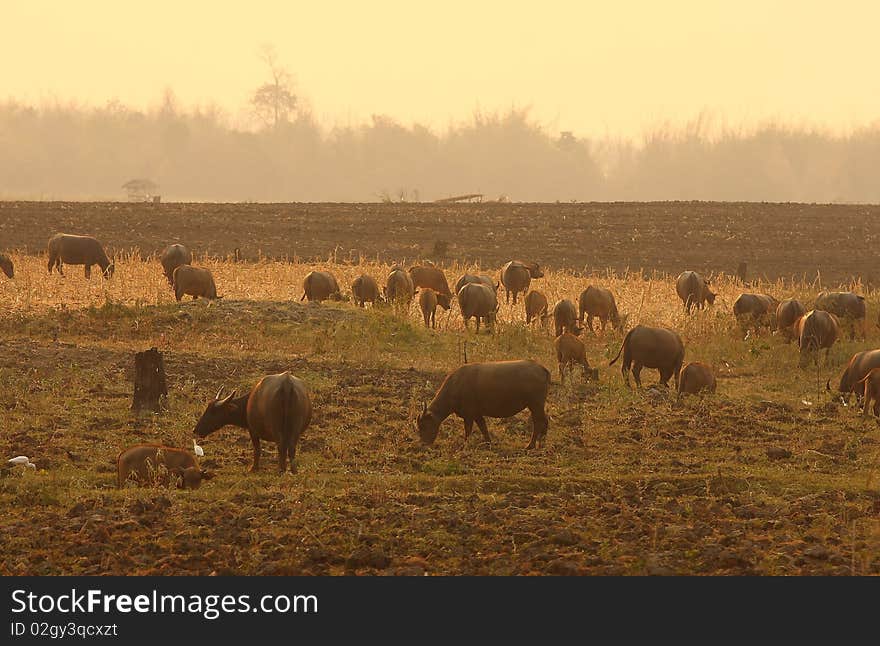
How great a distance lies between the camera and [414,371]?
2014cm

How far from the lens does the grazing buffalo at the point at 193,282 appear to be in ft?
88.9

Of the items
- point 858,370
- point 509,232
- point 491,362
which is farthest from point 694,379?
point 509,232

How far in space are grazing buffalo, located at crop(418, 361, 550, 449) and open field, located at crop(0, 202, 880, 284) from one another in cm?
2587

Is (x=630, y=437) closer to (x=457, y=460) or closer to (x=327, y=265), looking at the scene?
(x=457, y=460)

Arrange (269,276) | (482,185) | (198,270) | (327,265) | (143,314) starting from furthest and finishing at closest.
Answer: (482,185), (327,265), (269,276), (198,270), (143,314)

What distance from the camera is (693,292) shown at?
→ 94.6ft

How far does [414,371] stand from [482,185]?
73604 mm

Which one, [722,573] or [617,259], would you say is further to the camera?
[617,259]

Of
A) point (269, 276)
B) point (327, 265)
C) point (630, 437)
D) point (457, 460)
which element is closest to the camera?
point (457, 460)

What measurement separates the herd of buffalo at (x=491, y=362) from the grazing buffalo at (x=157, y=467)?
11 mm

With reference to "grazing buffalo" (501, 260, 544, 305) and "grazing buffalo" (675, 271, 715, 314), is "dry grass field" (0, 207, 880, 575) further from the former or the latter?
"grazing buffalo" (501, 260, 544, 305)

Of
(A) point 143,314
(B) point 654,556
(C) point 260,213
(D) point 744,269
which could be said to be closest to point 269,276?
(A) point 143,314

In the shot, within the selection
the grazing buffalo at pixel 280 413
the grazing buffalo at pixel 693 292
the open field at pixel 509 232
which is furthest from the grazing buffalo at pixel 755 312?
the open field at pixel 509 232

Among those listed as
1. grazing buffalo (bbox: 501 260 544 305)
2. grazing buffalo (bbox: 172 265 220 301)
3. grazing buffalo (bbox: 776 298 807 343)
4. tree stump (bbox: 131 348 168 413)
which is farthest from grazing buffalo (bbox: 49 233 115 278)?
grazing buffalo (bbox: 776 298 807 343)
